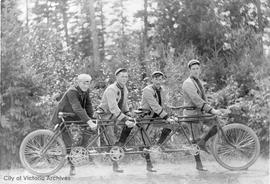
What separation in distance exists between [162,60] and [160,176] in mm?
7841

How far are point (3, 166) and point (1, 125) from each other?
904 millimetres

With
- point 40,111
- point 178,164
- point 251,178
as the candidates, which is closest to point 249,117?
point 178,164

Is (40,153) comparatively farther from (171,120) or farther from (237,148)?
(237,148)

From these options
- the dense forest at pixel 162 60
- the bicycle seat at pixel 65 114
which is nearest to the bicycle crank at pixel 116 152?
the bicycle seat at pixel 65 114

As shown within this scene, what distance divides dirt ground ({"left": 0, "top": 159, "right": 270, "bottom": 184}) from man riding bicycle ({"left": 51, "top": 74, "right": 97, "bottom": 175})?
0.42 m

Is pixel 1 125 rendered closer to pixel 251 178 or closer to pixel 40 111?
pixel 40 111

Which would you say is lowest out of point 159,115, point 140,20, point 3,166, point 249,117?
point 3,166

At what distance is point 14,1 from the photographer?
9492 millimetres

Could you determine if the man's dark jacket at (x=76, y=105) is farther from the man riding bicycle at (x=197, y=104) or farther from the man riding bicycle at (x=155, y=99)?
the man riding bicycle at (x=197, y=104)

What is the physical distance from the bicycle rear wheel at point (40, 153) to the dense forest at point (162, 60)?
169 centimetres

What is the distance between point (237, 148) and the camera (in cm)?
661

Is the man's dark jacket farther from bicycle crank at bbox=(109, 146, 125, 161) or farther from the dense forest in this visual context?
the dense forest

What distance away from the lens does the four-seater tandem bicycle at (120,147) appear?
6.62m

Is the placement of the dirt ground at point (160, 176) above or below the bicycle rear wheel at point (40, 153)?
below
